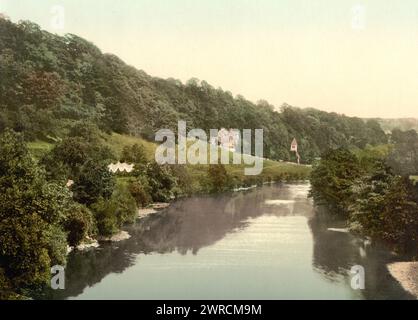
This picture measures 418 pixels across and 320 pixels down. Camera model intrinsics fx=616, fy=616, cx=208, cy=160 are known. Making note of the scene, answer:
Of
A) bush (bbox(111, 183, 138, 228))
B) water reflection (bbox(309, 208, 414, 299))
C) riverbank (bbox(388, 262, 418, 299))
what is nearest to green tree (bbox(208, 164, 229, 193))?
bush (bbox(111, 183, 138, 228))

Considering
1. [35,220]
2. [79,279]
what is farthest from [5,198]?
[79,279]

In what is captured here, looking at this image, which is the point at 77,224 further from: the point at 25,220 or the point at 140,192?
the point at 140,192

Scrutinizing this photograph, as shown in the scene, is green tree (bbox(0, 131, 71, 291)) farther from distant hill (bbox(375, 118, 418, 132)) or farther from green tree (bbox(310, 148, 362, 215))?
green tree (bbox(310, 148, 362, 215))

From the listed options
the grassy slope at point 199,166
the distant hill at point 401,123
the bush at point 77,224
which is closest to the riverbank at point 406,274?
the distant hill at point 401,123

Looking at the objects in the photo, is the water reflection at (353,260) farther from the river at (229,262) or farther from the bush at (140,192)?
the bush at (140,192)

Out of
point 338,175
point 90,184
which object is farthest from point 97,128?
point 338,175

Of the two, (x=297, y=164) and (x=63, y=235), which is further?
(x=297, y=164)
